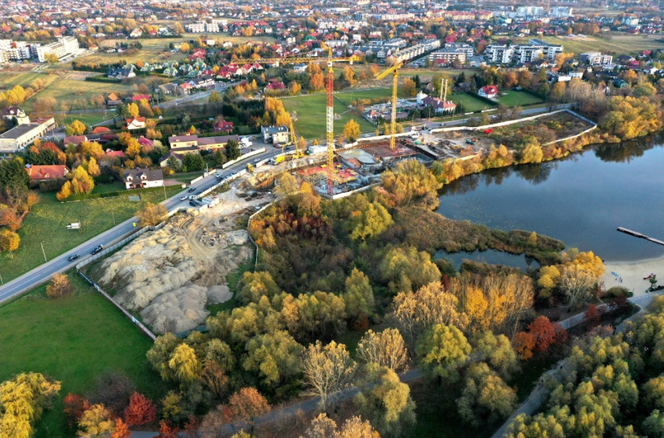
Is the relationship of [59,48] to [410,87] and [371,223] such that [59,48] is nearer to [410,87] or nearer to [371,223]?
[410,87]

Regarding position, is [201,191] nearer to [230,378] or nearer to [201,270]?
[201,270]

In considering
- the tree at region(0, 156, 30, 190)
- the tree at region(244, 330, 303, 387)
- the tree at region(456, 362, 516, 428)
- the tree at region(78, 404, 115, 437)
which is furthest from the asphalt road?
the tree at region(456, 362, 516, 428)

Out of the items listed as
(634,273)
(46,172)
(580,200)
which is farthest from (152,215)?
(580,200)

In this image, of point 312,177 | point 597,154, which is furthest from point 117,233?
point 597,154

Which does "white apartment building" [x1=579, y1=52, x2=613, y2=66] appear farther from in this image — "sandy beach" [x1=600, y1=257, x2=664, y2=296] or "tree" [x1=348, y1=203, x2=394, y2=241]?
"tree" [x1=348, y1=203, x2=394, y2=241]

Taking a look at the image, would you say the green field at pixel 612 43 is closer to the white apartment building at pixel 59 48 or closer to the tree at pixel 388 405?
the tree at pixel 388 405

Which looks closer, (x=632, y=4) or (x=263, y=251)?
(x=263, y=251)
